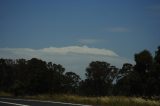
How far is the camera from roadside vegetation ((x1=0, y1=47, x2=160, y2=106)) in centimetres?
2566

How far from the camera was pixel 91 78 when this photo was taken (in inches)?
3861

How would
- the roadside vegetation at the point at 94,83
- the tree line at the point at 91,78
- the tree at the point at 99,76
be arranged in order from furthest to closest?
the tree at the point at 99,76, the tree line at the point at 91,78, the roadside vegetation at the point at 94,83

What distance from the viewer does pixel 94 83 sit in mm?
95875

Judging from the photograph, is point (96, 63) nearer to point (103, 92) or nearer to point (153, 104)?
point (103, 92)

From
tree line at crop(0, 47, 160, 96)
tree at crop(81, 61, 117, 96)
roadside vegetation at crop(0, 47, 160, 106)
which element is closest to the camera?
roadside vegetation at crop(0, 47, 160, 106)

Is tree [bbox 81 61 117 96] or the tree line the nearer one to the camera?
the tree line

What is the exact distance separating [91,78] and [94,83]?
2.52 metres

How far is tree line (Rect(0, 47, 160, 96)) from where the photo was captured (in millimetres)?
47719

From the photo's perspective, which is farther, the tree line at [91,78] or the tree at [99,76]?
the tree at [99,76]

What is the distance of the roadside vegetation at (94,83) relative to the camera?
1010 inches

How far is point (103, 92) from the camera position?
9106cm

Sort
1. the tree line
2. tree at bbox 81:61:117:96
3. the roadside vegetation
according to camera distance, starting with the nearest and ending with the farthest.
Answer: the roadside vegetation < the tree line < tree at bbox 81:61:117:96

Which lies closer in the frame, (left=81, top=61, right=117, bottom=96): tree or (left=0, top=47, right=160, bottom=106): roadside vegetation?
(left=0, top=47, right=160, bottom=106): roadside vegetation

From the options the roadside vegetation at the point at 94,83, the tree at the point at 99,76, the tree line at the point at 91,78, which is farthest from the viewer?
the tree at the point at 99,76
